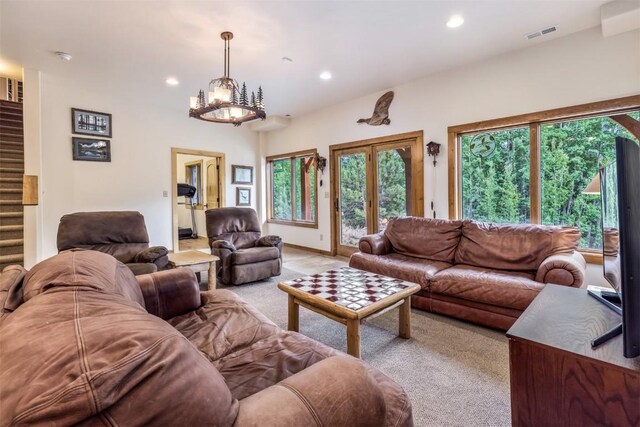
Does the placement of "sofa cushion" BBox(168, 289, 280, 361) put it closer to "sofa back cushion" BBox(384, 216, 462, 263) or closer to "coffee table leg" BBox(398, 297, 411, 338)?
"coffee table leg" BBox(398, 297, 411, 338)

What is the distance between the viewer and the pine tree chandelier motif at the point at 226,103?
114 inches

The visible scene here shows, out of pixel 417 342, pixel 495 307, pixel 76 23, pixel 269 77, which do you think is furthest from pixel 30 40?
pixel 495 307

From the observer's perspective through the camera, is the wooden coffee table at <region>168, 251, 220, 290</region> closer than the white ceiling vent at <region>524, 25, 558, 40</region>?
No

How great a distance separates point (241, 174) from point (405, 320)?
5422mm

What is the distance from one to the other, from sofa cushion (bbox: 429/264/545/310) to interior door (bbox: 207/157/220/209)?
17.4ft

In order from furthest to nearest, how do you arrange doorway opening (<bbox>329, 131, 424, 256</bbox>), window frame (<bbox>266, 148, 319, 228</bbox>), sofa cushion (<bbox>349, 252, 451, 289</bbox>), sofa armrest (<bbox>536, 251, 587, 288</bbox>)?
window frame (<bbox>266, 148, 319, 228</bbox>), doorway opening (<bbox>329, 131, 424, 256</bbox>), sofa cushion (<bbox>349, 252, 451, 289</bbox>), sofa armrest (<bbox>536, 251, 587, 288</bbox>)

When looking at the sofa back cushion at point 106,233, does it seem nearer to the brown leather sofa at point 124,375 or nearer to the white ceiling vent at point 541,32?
the brown leather sofa at point 124,375

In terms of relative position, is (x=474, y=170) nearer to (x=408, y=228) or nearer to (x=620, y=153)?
(x=408, y=228)

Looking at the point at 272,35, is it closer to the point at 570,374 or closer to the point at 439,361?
the point at 439,361

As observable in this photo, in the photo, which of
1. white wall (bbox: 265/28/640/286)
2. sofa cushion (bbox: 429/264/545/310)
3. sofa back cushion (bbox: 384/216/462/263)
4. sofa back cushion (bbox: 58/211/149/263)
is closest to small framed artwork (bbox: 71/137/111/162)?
sofa back cushion (bbox: 58/211/149/263)

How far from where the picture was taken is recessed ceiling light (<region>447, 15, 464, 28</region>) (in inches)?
115

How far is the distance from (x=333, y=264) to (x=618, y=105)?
4.02 meters

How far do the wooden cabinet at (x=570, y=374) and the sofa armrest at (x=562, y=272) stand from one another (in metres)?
1.34

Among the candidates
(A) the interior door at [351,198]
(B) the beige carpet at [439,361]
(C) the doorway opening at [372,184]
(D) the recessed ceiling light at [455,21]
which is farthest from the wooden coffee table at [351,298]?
(A) the interior door at [351,198]
